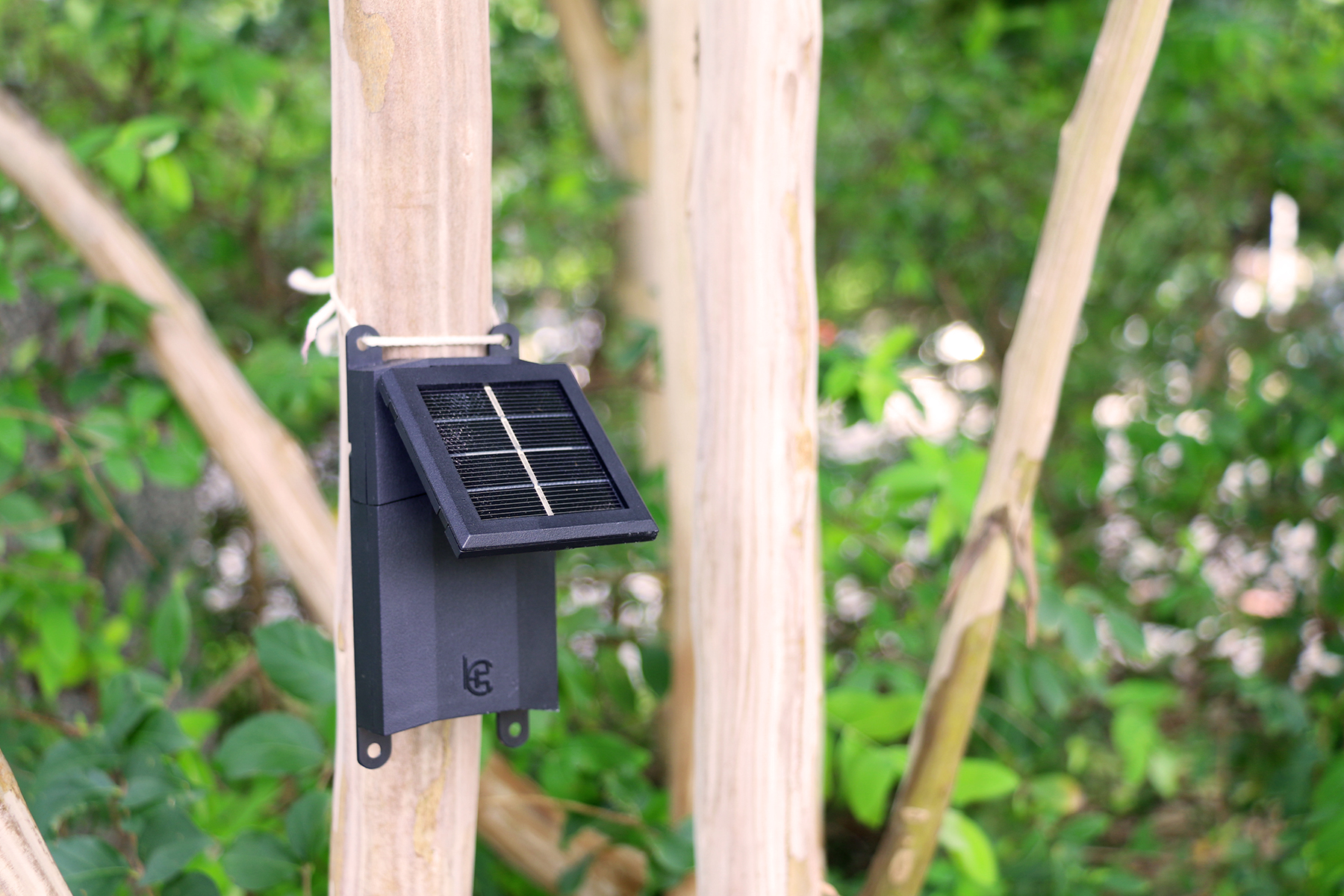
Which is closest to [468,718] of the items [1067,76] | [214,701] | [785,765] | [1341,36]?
[785,765]

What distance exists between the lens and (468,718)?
833mm

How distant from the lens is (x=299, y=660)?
1.21 metres

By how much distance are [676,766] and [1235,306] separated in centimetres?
214

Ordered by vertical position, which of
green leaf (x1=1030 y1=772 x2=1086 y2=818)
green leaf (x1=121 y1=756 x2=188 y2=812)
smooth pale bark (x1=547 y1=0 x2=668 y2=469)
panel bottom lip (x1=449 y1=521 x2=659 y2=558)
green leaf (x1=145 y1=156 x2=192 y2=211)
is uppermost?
smooth pale bark (x1=547 y1=0 x2=668 y2=469)

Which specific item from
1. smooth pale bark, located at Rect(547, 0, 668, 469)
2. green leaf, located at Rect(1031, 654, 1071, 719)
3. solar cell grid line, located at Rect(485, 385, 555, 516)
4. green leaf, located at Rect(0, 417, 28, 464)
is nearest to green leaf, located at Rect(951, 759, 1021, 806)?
green leaf, located at Rect(1031, 654, 1071, 719)

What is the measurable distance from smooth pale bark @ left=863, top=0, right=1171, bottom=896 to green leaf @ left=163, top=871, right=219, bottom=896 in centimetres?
74

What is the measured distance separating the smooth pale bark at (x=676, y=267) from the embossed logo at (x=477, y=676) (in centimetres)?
61

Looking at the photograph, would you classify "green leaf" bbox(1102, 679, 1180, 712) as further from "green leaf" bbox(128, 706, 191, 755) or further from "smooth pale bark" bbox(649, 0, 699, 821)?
"green leaf" bbox(128, 706, 191, 755)

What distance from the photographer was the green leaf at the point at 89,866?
103 cm

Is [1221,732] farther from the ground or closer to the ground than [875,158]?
closer to the ground

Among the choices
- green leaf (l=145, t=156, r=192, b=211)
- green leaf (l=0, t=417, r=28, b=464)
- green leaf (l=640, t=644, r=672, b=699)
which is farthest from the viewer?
green leaf (l=640, t=644, r=672, b=699)

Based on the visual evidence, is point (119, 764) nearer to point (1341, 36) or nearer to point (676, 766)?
point (676, 766)

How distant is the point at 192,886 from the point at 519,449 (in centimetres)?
67

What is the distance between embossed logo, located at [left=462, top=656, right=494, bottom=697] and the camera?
790mm
